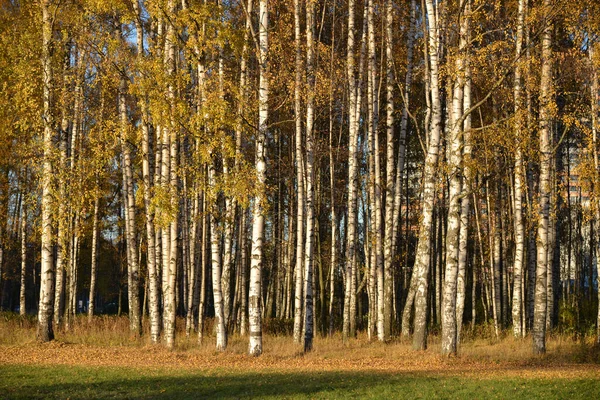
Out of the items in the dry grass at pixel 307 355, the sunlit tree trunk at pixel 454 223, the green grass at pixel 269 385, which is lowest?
the dry grass at pixel 307 355

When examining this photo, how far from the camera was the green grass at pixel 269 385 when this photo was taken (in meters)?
12.6

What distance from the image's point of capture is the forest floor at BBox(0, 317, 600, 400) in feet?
42.4

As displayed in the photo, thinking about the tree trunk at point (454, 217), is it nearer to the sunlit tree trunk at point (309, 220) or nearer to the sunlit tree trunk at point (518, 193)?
the sunlit tree trunk at point (518, 193)

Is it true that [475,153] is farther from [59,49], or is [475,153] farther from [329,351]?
[59,49]

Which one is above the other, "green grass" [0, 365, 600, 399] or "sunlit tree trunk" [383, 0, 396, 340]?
"sunlit tree trunk" [383, 0, 396, 340]

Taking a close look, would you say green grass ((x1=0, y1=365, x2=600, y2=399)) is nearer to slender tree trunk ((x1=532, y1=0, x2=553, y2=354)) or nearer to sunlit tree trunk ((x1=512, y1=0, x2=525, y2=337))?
slender tree trunk ((x1=532, y1=0, x2=553, y2=354))

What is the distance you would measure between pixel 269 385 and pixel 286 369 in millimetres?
2766

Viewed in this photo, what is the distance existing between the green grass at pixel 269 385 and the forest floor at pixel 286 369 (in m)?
0.02

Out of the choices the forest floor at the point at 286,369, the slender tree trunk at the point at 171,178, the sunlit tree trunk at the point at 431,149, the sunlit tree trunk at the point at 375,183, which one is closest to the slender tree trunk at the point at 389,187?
the sunlit tree trunk at the point at 375,183

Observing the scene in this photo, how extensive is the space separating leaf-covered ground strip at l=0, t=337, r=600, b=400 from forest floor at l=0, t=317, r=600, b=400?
20 millimetres

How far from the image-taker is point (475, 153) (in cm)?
2025

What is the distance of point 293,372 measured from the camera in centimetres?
1576

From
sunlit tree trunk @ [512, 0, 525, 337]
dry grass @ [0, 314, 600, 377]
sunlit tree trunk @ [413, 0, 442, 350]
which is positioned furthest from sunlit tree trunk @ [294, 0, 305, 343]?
sunlit tree trunk @ [512, 0, 525, 337]

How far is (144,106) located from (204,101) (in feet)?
5.53
